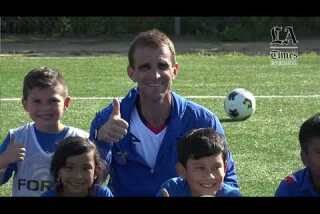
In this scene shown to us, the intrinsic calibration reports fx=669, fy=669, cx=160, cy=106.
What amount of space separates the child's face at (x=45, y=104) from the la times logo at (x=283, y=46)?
45.7 ft

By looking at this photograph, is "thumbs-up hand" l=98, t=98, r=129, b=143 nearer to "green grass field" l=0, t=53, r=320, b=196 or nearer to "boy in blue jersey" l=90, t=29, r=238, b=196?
"boy in blue jersey" l=90, t=29, r=238, b=196

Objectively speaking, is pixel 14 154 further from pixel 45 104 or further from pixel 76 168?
pixel 76 168

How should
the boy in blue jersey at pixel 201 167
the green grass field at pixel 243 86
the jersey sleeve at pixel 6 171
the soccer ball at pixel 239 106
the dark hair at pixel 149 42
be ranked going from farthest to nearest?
the soccer ball at pixel 239 106 < the green grass field at pixel 243 86 < the jersey sleeve at pixel 6 171 < the dark hair at pixel 149 42 < the boy in blue jersey at pixel 201 167

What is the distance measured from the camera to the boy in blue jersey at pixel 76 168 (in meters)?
2.04

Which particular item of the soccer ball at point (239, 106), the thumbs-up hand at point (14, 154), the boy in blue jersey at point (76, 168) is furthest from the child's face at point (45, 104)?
the soccer ball at point (239, 106)

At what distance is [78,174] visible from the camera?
2.12 metres

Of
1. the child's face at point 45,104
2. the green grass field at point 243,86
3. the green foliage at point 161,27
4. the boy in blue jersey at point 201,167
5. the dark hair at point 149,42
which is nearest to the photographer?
the boy in blue jersey at point 201,167

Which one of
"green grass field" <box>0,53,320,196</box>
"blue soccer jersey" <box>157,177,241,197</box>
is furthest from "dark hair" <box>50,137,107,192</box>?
"green grass field" <box>0,53,320,196</box>

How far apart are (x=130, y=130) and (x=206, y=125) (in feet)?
1.18

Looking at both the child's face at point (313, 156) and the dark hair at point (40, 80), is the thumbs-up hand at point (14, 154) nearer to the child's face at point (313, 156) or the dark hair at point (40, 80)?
the dark hair at point (40, 80)

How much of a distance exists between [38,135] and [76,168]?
1.14m
